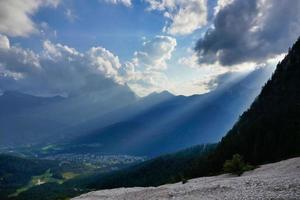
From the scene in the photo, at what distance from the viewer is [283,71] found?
177 meters

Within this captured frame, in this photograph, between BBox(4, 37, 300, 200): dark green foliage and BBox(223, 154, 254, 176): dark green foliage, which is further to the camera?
BBox(4, 37, 300, 200): dark green foliage

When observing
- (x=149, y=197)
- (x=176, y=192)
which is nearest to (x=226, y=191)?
(x=176, y=192)

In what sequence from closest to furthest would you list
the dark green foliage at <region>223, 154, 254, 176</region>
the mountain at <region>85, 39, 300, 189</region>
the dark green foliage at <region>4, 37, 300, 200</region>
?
the dark green foliage at <region>223, 154, 254, 176</region>, the dark green foliage at <region>4, 37, 300, 200</region>, the mountain at <region>85, 39, 300, 189</region>

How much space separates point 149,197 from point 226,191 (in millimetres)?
10242

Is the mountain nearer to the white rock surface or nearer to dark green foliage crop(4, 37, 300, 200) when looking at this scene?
dark green foliage crop(4, 37, 300, 200)

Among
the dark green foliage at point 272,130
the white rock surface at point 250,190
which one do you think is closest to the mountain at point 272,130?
the dark green foliage at point 272,130

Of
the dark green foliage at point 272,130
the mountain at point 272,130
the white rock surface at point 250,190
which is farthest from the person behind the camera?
the mountain at point 272,130

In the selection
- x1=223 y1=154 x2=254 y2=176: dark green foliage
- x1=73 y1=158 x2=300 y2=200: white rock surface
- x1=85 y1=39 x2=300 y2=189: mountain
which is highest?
x1=85 y1=39 x2=300 y2=189: mountain

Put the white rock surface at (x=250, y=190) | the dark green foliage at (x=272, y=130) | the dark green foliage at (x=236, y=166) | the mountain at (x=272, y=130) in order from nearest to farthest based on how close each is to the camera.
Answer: the white rock surface at (x=250, y=190), the dark green foliage at (x=236, y=166), the dark green foliage at (x=272, y=130), the mountain at (x=272, y=130)

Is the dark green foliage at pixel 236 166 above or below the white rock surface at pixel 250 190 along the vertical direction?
above

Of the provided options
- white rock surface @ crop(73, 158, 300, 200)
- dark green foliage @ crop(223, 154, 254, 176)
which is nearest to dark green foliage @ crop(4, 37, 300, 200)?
dark green foliage @ crop(223, 154, 254, 176)

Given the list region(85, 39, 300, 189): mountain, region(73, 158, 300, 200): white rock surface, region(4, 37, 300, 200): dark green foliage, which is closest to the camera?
region(73, 158, 300, 200): white rock surface

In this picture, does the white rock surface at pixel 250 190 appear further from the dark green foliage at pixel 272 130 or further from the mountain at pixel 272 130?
Result: the mountain at pixel 272 130

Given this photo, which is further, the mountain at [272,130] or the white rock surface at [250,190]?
the mountain at [272,130]
